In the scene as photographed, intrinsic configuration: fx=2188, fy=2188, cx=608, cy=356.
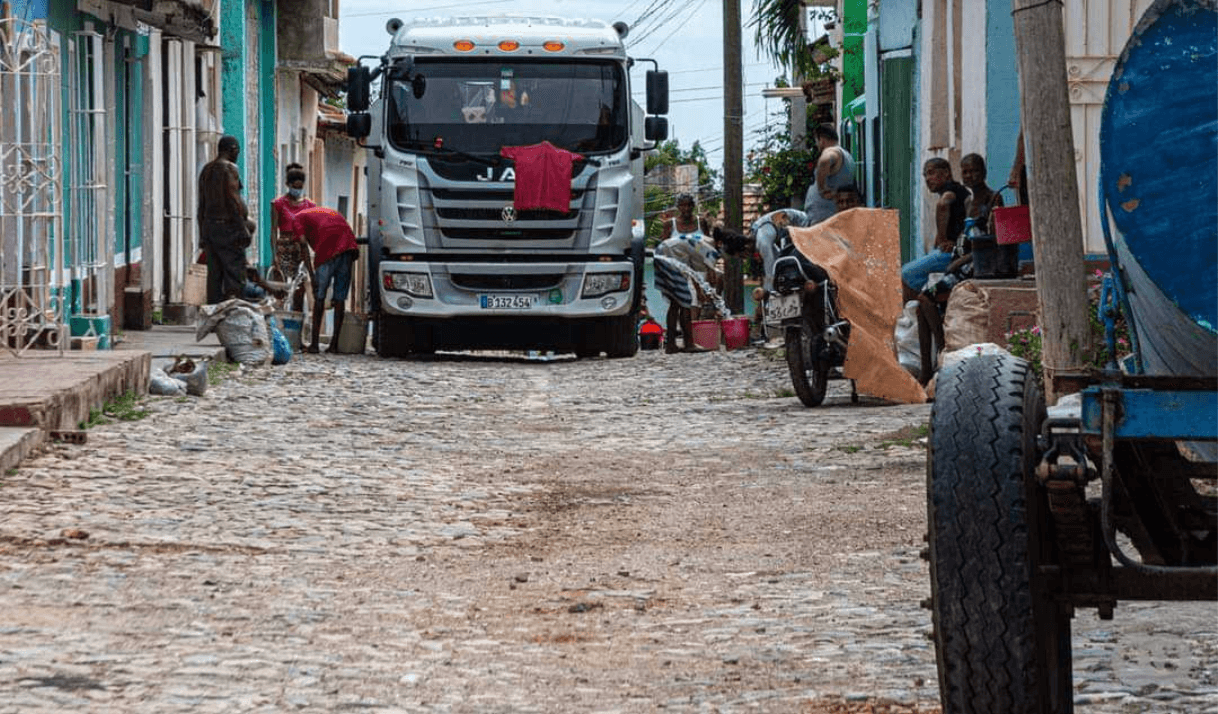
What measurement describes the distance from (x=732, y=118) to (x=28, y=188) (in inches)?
513

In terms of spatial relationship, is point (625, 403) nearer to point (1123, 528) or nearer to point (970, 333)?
point (970, 333)

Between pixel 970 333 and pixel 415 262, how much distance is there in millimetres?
7362

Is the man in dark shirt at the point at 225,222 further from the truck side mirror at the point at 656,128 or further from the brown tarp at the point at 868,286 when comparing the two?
the brown tarp at the point at 868,286

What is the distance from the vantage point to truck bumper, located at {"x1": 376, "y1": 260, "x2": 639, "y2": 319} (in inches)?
760

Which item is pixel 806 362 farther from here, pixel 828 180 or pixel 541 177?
pixel 541 177

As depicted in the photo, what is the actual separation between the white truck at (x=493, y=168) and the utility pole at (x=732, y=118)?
6.75 meters

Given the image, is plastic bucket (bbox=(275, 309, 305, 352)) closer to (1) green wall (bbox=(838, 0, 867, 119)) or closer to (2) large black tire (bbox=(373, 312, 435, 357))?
(2) large black tire (bbox=(373, 312, 435, 357))

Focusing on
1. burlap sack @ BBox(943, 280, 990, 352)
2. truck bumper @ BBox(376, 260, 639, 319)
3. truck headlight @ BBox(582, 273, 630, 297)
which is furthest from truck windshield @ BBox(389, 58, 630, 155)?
burlap sack @ BBox(943, 280, 990, 352)

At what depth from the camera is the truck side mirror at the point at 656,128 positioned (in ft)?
65.1

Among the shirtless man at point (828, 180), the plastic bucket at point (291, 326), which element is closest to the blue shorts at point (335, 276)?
the plastic bucket at point (291, 326)

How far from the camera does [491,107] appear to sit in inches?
758

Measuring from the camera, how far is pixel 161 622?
6324mm

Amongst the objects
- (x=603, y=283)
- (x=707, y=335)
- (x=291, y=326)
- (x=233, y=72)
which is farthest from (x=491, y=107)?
(x=233, y=72)

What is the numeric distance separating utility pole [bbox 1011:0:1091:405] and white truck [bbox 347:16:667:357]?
1106cm
